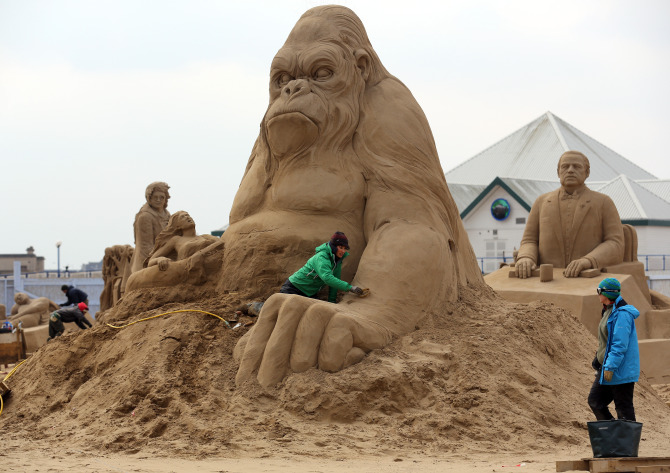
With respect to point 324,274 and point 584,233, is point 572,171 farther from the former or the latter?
point 324,274

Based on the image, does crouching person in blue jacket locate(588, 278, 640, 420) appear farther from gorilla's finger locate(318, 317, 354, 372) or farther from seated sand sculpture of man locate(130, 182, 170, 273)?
seated sand sculpture of man locate(130, 182, 170, 273)

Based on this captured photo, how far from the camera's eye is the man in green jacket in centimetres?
600

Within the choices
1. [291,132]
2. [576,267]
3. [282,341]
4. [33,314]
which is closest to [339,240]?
[282,341]

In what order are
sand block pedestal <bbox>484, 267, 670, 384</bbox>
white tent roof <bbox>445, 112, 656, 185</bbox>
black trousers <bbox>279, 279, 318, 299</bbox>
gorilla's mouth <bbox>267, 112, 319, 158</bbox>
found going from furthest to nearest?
1. white tent roof <bbox>445, 112, 656, 185</bbox>
2. sand block pedestal <bbox>484, 267, 670, 384</bbox>
3. gorilla's mouth <bbox>267, 112, 319, 158</bbox>
4. black trousers <bbox>279, 279, 318, 299</bbox>

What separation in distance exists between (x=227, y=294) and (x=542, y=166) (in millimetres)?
24626

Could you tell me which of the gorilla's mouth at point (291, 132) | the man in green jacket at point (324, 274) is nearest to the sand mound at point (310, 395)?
the man in green jacket at point (324, 274)

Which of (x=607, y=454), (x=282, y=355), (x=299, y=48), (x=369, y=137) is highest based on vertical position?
(x=299, y=48)

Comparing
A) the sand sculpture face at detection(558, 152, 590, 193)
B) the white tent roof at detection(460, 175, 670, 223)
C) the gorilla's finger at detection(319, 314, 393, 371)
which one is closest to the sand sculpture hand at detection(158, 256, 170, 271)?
the gorilla's finger at detection(319, 314, 393, 371)

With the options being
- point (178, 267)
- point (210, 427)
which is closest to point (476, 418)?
point (210, 427)

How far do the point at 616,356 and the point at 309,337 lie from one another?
5.87ft

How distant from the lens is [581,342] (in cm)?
760

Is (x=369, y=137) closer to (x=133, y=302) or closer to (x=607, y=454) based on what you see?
(x=133, y=302)

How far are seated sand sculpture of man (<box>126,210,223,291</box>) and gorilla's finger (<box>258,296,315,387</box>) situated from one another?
57.8 inches

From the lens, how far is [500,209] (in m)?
27.2
